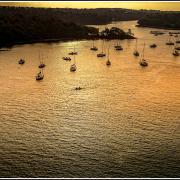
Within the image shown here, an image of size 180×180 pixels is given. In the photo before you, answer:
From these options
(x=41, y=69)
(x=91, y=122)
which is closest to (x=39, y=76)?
(x=41, y=69)

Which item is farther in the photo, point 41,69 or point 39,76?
point 41,69

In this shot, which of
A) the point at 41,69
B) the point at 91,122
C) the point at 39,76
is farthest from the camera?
the point at 41,69

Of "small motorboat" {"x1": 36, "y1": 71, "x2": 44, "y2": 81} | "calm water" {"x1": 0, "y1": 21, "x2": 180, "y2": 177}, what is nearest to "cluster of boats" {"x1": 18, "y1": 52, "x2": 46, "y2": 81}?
"small motorboat" {"x1": 36, "y1": 71, "x2": 44, "y2": 81}

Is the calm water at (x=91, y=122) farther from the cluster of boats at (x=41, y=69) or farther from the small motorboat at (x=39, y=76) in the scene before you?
the cluster of boats at (x=41, y=69)

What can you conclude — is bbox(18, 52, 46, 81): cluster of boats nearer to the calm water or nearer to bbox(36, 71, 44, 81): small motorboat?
bbox(36, 71, 44, 81): small motorboat

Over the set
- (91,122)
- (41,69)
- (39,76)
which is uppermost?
(91,122)

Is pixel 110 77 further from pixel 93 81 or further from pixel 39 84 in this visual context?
pixel 39 84

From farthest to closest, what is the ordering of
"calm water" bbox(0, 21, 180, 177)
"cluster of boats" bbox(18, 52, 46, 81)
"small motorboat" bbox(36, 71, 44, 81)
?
"cluster of boats" bbox(18, 52, 46, 81) < "small motorboat" bbox(36, 71, 44, 81) < "calm water" bbox(0, 21, 180, 177)

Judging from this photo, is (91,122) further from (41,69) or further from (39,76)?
(41,69)

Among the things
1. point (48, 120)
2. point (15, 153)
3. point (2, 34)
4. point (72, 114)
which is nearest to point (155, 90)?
→ point (72, 114)
